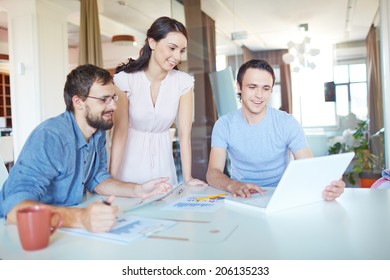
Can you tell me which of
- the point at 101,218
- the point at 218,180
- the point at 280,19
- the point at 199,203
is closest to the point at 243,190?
the point at 199,203

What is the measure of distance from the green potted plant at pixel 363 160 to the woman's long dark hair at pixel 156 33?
8.65 feet

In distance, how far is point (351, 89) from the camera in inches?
151

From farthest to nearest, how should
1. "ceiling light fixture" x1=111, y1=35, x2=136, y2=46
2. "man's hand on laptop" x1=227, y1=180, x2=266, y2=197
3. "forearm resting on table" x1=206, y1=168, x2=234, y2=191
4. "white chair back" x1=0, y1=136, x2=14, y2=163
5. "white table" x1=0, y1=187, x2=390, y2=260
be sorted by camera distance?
"ceiling light fixture" x1=111, y1=35, x2=136, y2=46
"white chair back" x1=0, y1=136, x2=14, y2=163
"forearm resting on table" x1=206, y1=168, x2=234, y2=191
"man's hand on laptop" x1=227, y1=180, x2=266, y2=197
"white table" x1=0, y1=187, x2=390, y2=260

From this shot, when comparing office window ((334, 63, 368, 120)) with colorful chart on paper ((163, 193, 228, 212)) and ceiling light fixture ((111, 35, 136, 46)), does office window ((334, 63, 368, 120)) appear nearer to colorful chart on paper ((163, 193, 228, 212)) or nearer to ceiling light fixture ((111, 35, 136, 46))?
colorful chart on paper ((163, 193, 228, 212))

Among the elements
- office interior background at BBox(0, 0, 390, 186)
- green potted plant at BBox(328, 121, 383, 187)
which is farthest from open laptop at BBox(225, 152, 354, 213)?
green potted plant at BBox(328, 121, 383, 187)

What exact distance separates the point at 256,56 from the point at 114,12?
7.40ft

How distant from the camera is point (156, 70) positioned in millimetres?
1995

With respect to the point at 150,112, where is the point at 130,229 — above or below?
below

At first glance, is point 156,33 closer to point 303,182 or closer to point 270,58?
point 303,182

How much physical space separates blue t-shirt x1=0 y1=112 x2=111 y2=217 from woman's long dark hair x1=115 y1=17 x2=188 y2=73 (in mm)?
546

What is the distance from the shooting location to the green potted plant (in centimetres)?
379

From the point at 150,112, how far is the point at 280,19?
8.80 ft

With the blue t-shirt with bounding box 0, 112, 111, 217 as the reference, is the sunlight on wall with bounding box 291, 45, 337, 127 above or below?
above

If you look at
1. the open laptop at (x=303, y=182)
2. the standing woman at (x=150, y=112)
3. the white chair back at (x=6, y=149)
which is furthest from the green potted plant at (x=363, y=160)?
the white chair back at (x=6, y=149)
